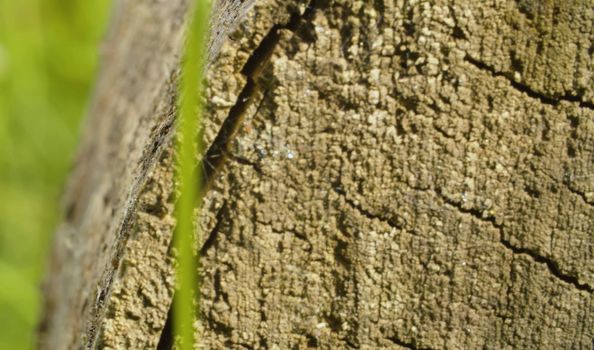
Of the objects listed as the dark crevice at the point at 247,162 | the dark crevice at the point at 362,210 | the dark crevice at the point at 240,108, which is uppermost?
the dark crevice at the point at 240,108

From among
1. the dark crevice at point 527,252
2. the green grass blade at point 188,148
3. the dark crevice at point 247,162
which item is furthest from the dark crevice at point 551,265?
the green grass blade at point 188,148

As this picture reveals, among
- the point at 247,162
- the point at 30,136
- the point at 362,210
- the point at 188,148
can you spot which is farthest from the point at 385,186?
the point at 30,136

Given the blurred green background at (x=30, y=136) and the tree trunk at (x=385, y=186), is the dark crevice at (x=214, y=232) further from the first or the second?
the blurred green background at (x=30, y=136)

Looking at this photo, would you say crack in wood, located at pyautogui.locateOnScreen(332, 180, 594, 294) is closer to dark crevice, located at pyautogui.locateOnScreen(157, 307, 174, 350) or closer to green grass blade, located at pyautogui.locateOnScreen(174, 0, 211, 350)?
dark crevice, located at pyautogui.locateOnScreen(157, 307, 174, 350)

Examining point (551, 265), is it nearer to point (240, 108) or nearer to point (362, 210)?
point (362, 210)

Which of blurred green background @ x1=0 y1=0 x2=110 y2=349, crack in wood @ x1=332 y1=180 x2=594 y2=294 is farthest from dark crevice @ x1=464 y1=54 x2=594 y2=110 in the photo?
blurred green background @ x1=0 y1=0 x2=110 y2=349

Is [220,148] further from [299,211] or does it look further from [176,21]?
[176,21]

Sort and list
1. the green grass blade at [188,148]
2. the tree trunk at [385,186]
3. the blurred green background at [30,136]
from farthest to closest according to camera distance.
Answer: the blurred green background at [30,136], the tree trunk at [385,186], the green grass blade at [188,148]
